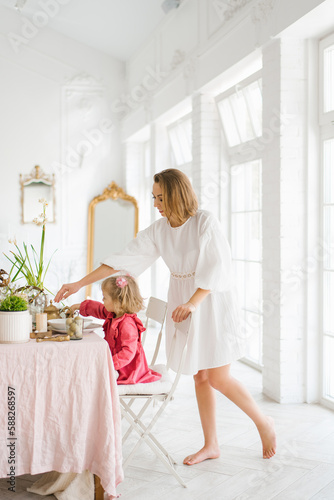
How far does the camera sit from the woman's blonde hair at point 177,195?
2906 mm

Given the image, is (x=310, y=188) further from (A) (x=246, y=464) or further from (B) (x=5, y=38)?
(B) (x=5, y=38)

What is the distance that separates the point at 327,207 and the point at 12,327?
2.55m

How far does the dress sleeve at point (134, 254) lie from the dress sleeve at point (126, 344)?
40 centimetres

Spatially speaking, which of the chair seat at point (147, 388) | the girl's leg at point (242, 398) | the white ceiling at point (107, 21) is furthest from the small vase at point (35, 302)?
the white ceiling at point (107, 21)

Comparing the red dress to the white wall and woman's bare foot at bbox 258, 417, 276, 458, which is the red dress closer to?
woman's bare foot at bbox 258, 417, 276, 458

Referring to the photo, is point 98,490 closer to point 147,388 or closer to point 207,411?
point 147,388

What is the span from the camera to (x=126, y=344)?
A: 279cm

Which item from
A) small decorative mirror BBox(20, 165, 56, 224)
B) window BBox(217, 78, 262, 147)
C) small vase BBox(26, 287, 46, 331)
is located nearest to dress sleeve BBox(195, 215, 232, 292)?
small vase BBox(26, 287, 46, 331)

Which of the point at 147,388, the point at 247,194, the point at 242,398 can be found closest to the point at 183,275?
the point at 147,388

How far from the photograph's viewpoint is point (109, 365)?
2.52m

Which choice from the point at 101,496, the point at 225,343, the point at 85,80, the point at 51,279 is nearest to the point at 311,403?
the point at 225,343

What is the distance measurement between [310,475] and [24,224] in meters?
6.26

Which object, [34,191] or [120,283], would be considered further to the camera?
[34,191]

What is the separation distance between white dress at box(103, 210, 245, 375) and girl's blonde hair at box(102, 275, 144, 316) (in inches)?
10.7
